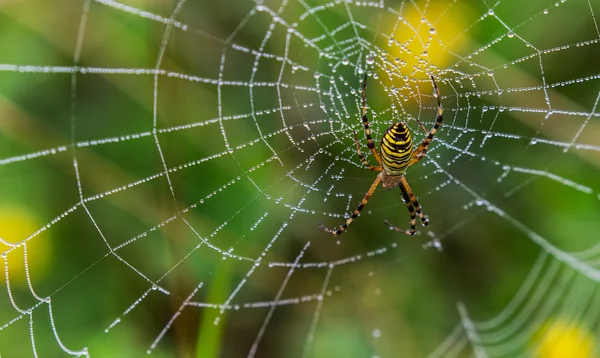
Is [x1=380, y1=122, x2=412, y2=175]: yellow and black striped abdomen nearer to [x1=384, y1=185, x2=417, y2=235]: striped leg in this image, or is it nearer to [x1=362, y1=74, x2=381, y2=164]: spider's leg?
[x1=362, y1=74, x2=381, y2=164]: spider's leg

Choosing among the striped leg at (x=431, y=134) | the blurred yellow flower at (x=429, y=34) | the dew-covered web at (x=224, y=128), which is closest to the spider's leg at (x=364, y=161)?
the dew-covered web at (x=224, y=128)

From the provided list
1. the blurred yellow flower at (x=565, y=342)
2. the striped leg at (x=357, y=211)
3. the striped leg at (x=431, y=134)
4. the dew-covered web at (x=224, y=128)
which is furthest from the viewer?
the blurred yellow flower at (x=565, y=342)

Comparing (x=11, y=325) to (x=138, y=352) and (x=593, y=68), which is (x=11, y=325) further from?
(x=593, y=68)

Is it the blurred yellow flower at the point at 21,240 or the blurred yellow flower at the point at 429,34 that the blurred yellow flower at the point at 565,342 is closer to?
the blurred yellow flower at the point at 429,34

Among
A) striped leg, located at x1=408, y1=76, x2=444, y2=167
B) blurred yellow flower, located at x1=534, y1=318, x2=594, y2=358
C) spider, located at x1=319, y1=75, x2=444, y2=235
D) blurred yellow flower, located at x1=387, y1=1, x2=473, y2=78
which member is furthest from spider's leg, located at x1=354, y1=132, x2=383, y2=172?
blurred yellow flower, located at x1=534, y1=318, x2=594, y2=358

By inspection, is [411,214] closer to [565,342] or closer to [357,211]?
[357,211]

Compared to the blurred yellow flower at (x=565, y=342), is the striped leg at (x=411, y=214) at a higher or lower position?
higher

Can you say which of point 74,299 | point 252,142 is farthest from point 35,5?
point 74,299

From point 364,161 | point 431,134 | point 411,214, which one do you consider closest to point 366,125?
point 364,161
